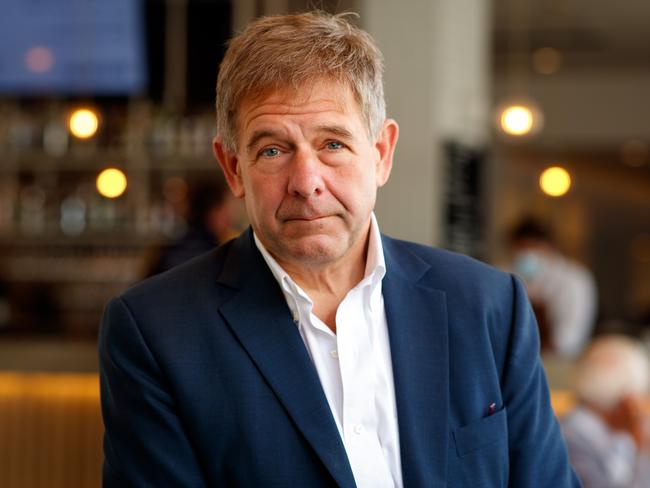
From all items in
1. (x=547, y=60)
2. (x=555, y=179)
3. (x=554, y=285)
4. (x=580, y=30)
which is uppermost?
(x=580, y=30)

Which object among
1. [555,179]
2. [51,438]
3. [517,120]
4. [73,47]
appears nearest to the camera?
[51,438]

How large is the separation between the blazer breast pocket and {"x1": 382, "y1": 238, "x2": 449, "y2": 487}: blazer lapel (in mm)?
21

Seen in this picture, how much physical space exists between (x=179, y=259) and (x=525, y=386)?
3.02 m

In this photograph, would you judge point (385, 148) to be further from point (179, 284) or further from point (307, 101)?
point (179, 284)

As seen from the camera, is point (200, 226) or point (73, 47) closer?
point (200, 226)

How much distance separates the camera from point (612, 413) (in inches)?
129

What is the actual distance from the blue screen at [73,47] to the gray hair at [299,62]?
5.27m

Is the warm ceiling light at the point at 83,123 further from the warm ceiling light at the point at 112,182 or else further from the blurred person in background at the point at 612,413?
the blurred person in background at the point at 612,413

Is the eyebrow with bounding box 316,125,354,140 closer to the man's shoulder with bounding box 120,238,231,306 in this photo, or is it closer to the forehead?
the forehead

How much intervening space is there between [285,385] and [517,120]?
5.85 meters

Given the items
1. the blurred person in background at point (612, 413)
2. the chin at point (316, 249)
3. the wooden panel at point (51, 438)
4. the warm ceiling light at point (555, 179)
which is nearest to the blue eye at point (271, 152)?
the chin at point (316, 249)

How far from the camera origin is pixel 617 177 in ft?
43.1

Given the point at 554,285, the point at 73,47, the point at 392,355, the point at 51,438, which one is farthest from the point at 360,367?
the point at 73,47

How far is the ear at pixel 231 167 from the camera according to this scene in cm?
151
